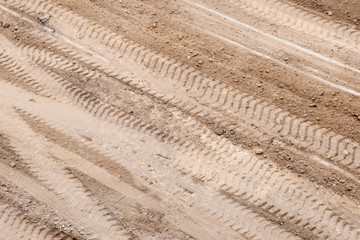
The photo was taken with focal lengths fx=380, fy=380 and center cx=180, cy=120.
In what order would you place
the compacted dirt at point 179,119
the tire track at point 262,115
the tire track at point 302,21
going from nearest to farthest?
the compacted dirt at point 179,119 → the tire track at point 262,115 → the tire track at point 302,21

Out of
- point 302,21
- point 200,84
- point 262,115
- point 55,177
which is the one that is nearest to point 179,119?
point 200,84

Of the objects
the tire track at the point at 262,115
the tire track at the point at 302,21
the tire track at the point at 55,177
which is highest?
the tire track at the point at 302,21

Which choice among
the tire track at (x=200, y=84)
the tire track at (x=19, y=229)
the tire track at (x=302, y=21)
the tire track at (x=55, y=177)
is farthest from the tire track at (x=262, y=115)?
the tire track at (x=19, y=229)

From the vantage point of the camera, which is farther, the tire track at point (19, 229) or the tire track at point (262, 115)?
the tire track at point (262, 115)

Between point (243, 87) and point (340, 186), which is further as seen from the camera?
point (243, 87)

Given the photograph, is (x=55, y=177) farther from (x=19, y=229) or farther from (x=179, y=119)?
(x=179, y=119)

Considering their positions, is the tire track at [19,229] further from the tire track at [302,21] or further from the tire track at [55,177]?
the tire track at [302,21]

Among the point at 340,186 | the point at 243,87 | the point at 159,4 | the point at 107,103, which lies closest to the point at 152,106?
the point at 107,103

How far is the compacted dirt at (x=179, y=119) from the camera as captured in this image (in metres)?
5.99

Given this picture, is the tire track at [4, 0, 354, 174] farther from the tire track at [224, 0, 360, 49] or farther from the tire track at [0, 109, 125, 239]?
the tire track at [0, 109, 125, 239]

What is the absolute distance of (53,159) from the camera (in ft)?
20.9

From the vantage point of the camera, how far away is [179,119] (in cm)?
655

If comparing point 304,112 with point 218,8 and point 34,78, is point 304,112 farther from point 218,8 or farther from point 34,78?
point 34,78

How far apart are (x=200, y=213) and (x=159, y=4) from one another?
416 cm
